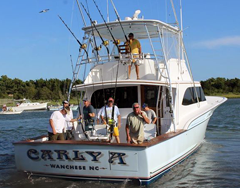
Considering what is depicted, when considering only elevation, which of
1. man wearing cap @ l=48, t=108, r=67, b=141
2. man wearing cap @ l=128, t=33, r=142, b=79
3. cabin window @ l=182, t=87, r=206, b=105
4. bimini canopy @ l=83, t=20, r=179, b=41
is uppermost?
bimini canopy @ l=83, t=20, r=179, b=41

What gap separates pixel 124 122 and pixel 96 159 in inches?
104

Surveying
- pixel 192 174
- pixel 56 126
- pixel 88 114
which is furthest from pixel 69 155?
pixel 192 174

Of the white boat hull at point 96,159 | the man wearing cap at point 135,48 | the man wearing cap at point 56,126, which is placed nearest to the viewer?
the white boat hull at point 96,159

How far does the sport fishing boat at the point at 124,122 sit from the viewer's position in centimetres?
701

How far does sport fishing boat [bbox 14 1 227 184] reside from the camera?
7008 millimetres

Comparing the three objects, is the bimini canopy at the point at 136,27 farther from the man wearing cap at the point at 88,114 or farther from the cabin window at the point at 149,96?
the man wearing cap at the point at 88,114

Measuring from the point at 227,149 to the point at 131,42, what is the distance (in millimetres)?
5465

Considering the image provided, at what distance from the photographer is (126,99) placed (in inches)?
388

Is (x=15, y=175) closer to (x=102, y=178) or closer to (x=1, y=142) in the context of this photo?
(x=102, y=178)

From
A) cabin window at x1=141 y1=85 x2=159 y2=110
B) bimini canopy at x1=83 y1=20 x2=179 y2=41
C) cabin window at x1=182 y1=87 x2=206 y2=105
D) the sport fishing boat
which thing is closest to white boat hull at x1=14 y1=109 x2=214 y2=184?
the sport fishing boat

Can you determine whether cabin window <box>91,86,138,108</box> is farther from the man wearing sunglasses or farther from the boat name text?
the boat name text

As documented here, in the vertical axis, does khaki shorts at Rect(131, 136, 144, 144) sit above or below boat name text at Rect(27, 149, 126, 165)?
above

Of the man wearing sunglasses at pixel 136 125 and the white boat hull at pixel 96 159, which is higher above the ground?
the man wearing sunglasses at pixel 136 125

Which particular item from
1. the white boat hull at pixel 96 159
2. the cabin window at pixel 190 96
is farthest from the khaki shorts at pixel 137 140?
the cabin window at pixel 190 96
